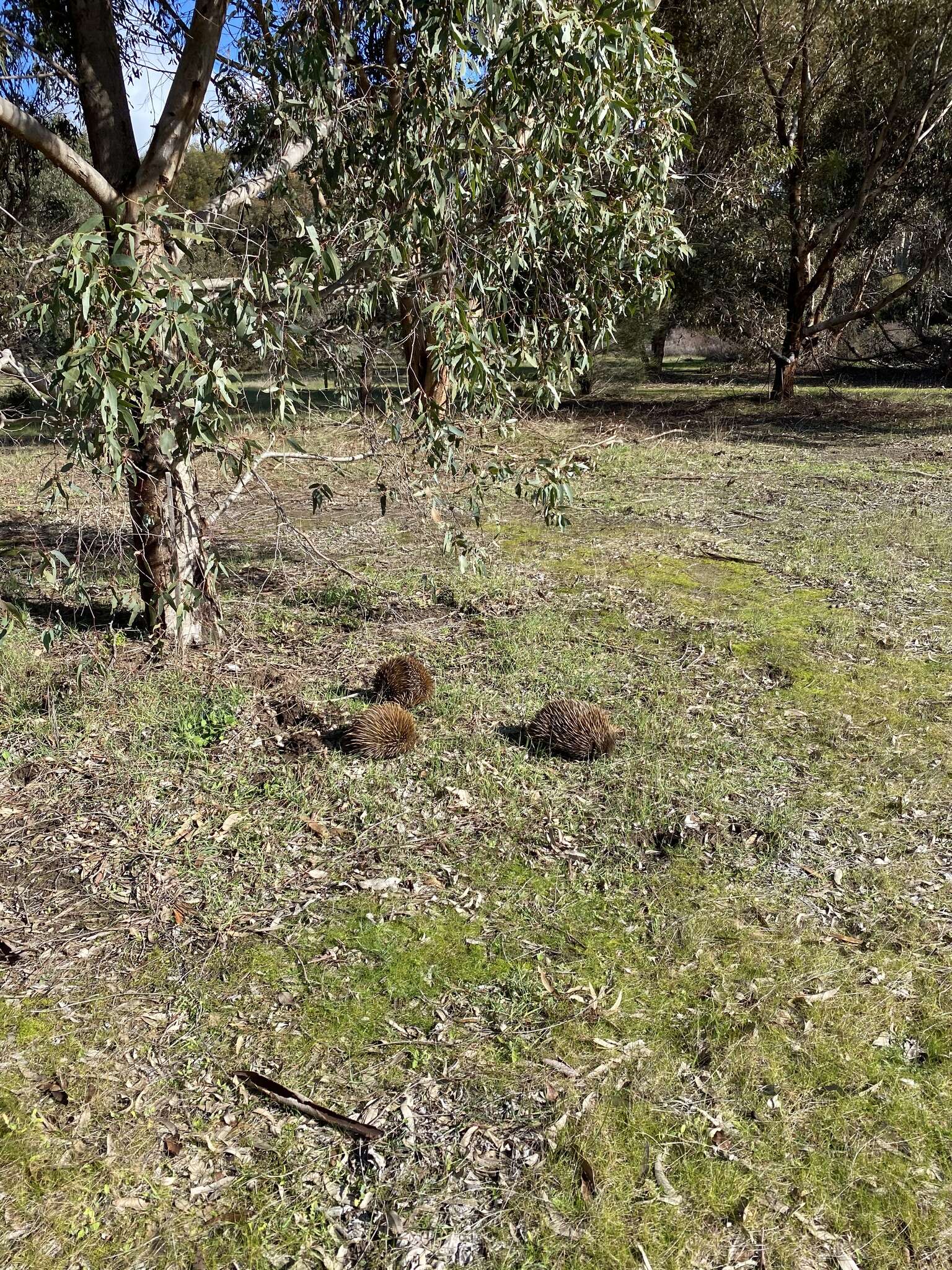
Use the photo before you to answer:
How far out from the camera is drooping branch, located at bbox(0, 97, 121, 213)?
4.26m

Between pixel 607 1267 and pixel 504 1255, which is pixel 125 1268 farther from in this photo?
pixel 607 1267

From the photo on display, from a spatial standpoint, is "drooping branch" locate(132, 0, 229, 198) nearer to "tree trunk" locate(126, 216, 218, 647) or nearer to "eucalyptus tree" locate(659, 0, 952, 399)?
"tree trunk" locate(126, 216, 218, 647)

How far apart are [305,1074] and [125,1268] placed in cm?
65

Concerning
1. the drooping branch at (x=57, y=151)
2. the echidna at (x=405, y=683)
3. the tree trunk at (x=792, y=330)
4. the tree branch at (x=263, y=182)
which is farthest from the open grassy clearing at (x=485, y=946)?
the tree trunk at (x=792, y=330)

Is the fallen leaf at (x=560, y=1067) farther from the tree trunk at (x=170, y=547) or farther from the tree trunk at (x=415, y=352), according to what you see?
the tree trunk at (x=415, y=352)

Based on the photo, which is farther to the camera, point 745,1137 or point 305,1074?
point 305,1074

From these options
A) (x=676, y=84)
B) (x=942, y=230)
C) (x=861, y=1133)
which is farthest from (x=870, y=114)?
(x=861, y=1133)

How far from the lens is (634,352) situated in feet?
70.0

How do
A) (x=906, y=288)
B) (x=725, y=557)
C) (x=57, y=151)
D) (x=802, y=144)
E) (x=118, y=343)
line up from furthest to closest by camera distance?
(x=802, y=144)
(x=906, y=288)
(x=725, y=557)
(x=57, y=151)
(x=118, y=343)

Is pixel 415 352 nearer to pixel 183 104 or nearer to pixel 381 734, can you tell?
pixel 183 104

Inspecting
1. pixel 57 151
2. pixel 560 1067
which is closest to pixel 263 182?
pixel 57 151

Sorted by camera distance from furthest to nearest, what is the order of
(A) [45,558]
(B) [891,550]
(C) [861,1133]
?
(B) [891,550] < (A) [45,558] < (C) [861,1133]

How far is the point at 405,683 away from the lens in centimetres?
481

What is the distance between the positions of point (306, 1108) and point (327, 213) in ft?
14.7
